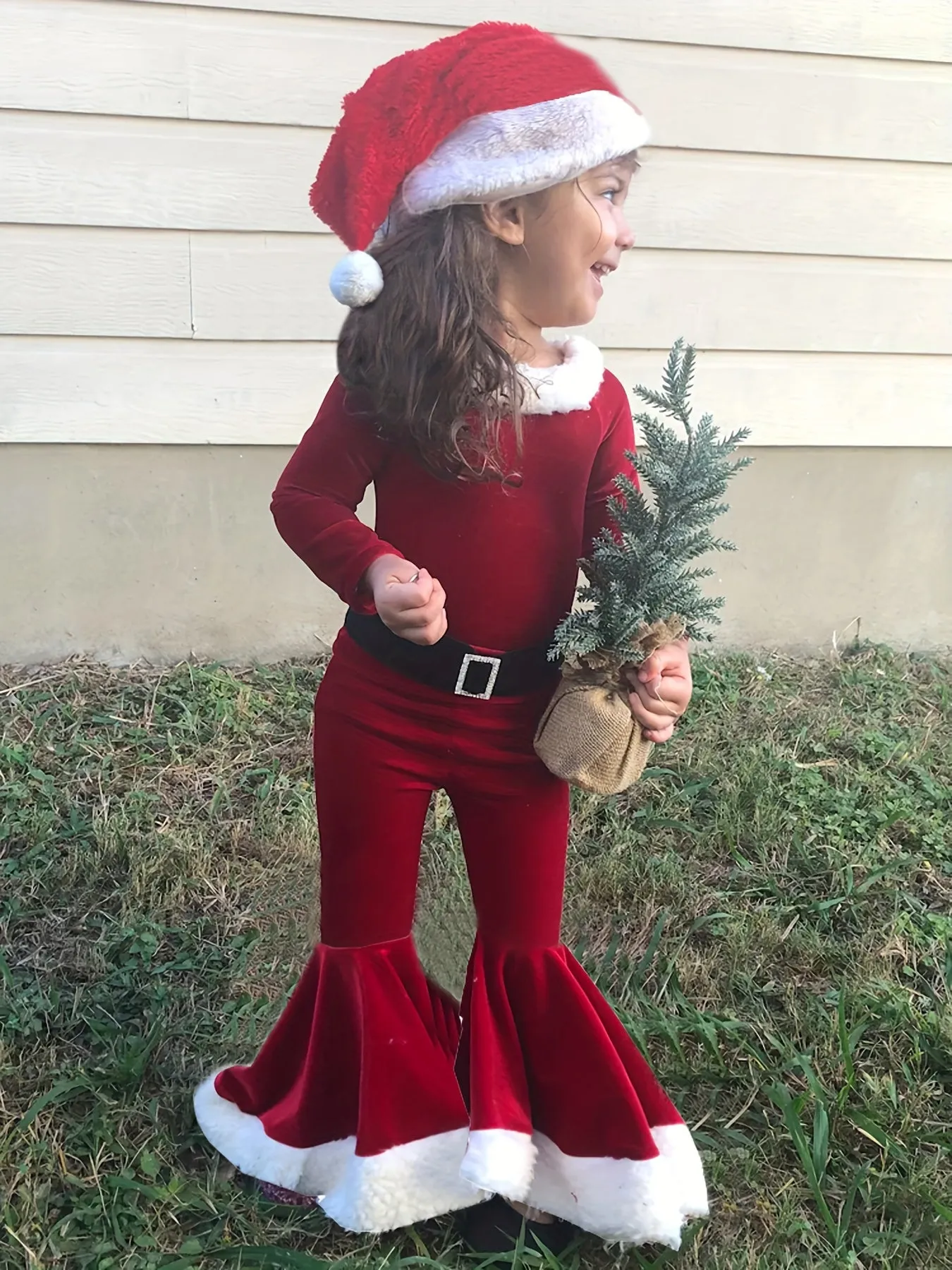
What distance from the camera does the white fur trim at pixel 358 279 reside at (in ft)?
4.34

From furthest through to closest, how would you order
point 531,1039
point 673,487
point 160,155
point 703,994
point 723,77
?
point 723,77 → point 160,155 → point 703,994 → point 531,1039 → point 673,487

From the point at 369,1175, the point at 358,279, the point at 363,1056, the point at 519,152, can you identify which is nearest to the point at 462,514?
the point at 358,279

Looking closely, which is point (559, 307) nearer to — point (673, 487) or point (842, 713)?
point (673, 487)

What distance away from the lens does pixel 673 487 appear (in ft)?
4.56

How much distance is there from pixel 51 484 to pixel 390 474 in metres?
2.14

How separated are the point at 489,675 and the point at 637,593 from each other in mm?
222

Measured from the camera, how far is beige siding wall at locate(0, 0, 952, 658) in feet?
9.56

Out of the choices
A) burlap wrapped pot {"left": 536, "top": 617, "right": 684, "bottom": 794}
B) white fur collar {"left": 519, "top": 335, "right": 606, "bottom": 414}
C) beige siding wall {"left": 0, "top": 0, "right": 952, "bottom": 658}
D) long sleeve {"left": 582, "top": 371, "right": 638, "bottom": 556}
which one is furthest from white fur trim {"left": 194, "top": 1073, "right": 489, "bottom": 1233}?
beige siding wall {"left": 0, "top": 0, "right": 952, "bottom": 658}

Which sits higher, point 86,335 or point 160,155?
point 160,155

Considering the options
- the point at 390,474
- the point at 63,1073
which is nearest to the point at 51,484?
the point at 63,1073

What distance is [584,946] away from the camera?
2.38 m

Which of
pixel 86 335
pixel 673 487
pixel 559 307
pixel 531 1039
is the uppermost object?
pixel 559 307

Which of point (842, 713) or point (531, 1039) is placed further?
point (842, 713)

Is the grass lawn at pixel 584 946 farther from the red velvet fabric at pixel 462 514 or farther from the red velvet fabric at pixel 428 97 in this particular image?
the red velvet fabric at pixel 428 97
